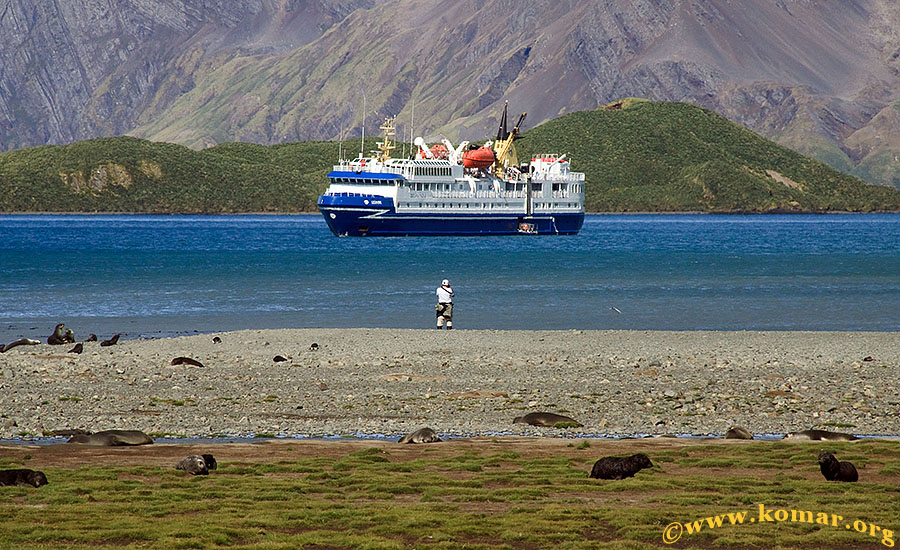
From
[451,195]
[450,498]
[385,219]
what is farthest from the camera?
[451,195]

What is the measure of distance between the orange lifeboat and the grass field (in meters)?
106

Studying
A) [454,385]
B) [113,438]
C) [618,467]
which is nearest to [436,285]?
[454,385]

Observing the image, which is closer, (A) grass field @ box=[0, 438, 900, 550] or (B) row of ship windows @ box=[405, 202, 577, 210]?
(A) grass field @ box=[0, 438, 900, 550]

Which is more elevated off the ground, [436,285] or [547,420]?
[436,285]

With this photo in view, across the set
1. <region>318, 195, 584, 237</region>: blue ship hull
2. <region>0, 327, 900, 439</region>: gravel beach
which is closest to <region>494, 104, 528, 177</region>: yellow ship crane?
<region>318, 195, 584, 237</region>: blue ship hull

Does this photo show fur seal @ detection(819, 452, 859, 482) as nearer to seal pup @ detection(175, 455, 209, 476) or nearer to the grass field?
the grass field

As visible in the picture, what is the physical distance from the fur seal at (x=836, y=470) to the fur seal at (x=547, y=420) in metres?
5.20

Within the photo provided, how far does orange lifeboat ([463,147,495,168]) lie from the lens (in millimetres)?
121688

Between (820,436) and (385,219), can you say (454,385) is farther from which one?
(385,219)

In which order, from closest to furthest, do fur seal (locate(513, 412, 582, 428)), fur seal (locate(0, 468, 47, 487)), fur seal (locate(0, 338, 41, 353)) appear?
fur seal (locate(0, 468, 47, 487)) < fur seal (locate(513, 412, 582, 428)) < fur seal (locate(0, 338, 41, 353))

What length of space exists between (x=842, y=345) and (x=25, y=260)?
212ft

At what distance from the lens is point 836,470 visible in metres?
13.4

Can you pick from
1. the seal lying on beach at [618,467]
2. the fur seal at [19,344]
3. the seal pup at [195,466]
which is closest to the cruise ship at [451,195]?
the fur seal at [19,344]

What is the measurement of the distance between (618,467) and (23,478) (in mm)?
6598
